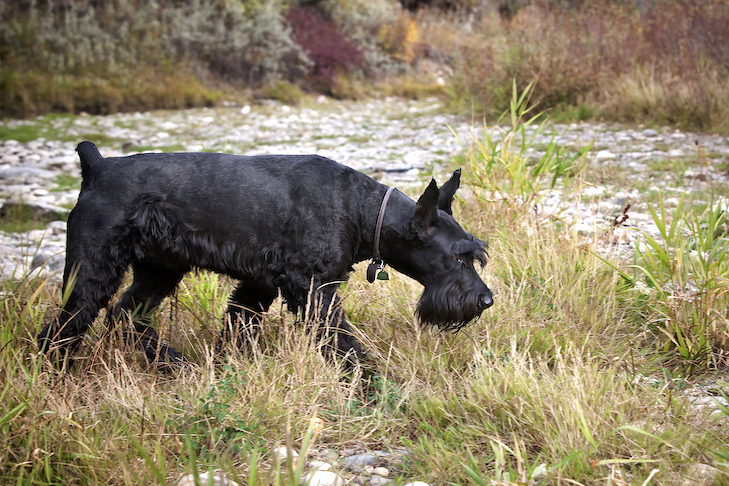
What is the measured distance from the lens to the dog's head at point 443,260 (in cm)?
328

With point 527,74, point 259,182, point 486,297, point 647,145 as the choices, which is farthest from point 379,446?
point 527,74

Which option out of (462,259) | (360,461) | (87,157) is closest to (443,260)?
(462,259)

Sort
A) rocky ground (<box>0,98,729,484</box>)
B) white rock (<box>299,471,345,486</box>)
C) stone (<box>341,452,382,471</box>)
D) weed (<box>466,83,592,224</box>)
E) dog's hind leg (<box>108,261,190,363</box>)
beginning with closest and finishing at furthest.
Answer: white rock (<box>299,471,345,486</box>) → stone (<box>341,452,382,471</box>) → dog's hind leg (<box>108,261,190,363</box>) → weed (<box>466,83,592,224</box>) → rocky ground (<box>0,98,729,484</box>)

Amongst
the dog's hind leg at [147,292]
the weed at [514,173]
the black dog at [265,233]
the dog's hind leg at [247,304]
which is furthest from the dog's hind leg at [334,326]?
the weed at [514,173]

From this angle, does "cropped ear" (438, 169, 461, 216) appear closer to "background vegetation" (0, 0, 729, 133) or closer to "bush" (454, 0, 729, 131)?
"background vegetation" (0, 0, 729, 133)

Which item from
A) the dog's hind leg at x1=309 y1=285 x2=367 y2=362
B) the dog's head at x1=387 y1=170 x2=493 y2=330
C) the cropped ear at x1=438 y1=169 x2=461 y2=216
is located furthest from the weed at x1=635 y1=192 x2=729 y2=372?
the dog's hind leg at x1=309 y1=285 x2=367 y2=362

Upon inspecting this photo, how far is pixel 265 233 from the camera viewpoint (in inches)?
130

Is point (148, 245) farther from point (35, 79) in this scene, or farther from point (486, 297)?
point (35, 79)

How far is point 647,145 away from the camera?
8289 mm

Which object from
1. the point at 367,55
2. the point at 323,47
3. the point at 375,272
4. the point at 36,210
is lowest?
the point at 36,210

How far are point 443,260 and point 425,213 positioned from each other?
0.29 m

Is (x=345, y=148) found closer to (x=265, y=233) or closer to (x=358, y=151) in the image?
(x=358, y=151)

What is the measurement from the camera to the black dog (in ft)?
10.3

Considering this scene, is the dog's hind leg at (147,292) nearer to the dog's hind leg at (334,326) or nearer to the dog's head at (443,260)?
the dog's hind leg at (334,326)
